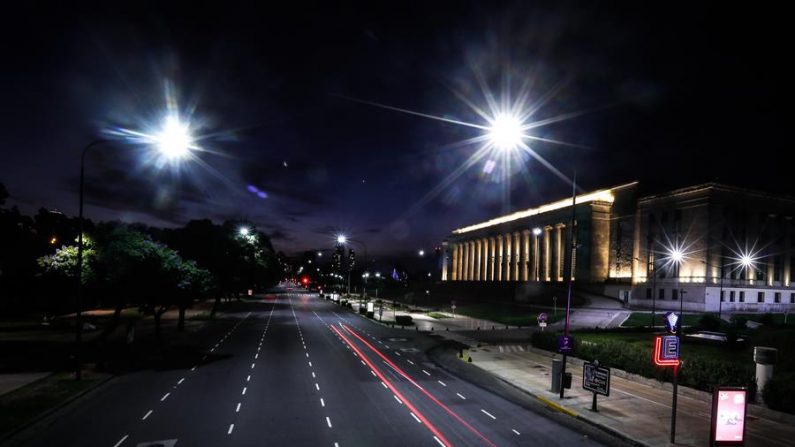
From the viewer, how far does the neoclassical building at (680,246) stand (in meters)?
73.1

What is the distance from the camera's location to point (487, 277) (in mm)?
136250

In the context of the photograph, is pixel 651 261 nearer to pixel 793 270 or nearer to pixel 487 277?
pixel 793 270

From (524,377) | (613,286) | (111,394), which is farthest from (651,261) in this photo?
(111,394)

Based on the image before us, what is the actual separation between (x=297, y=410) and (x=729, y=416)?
1550 centimetres

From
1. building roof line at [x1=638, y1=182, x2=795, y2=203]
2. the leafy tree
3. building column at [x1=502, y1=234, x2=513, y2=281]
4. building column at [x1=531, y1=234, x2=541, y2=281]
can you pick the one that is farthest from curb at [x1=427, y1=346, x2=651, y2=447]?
building column at [x1=502, y1=234, x2=513, y2=281]

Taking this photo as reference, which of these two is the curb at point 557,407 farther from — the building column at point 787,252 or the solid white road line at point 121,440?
the building column at point 787,252

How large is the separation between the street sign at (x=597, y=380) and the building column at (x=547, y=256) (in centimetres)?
8856

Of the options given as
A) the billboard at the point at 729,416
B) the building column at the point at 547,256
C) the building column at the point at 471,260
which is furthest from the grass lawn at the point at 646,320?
the building column at the point at 471,260

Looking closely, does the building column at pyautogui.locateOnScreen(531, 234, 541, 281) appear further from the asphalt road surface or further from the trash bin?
the trash bin

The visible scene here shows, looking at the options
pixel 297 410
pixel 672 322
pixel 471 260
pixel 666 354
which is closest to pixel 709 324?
pixel 672 322

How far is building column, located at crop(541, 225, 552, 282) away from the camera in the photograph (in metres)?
108

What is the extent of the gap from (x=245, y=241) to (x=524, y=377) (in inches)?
1868

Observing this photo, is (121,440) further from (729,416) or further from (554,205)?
(554,205)

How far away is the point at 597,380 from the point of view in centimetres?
2123
